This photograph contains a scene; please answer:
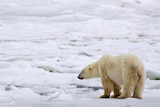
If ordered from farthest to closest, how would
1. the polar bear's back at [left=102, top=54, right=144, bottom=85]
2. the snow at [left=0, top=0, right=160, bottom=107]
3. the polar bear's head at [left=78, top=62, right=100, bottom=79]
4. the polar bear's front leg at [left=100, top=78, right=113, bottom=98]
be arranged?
the polar bear's head at [left=78, top=62, right=100, bottom=79] < the polar bear's front leg at [left=100, top=78, right=113, bottom=98] < the snow at [left=0, top=0, right=160, bottom=107] < the polar bear's back at [left=102, top=54, right=144, bottom=85]

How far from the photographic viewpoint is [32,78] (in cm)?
641

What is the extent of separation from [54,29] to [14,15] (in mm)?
2921

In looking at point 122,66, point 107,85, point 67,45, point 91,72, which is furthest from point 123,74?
point 67,45

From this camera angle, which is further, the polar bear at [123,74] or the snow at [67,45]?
the snow at [67,45]

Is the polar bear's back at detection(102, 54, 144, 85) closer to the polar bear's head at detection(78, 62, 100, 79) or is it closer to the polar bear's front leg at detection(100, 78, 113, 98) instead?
the polar bear's front leg at detection(100, 78, 113, 98)

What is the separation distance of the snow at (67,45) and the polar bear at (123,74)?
211 mm

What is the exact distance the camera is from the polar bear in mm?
4816

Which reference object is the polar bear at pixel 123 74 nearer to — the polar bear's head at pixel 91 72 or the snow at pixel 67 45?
the polar bear's head at pixel 91 72

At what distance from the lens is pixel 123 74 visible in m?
4.90

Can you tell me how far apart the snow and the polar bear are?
0.21m

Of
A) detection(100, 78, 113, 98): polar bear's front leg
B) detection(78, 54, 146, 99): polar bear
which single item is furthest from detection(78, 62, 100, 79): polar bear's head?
detection(100, 78, 113, 98): polar bear's front leg

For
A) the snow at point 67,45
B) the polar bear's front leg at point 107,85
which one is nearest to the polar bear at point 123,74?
the polar bear's front leg at point 107,85

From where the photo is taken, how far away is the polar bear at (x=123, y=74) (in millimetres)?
4816

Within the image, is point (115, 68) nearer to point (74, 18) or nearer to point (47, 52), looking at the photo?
point (47, 52)
